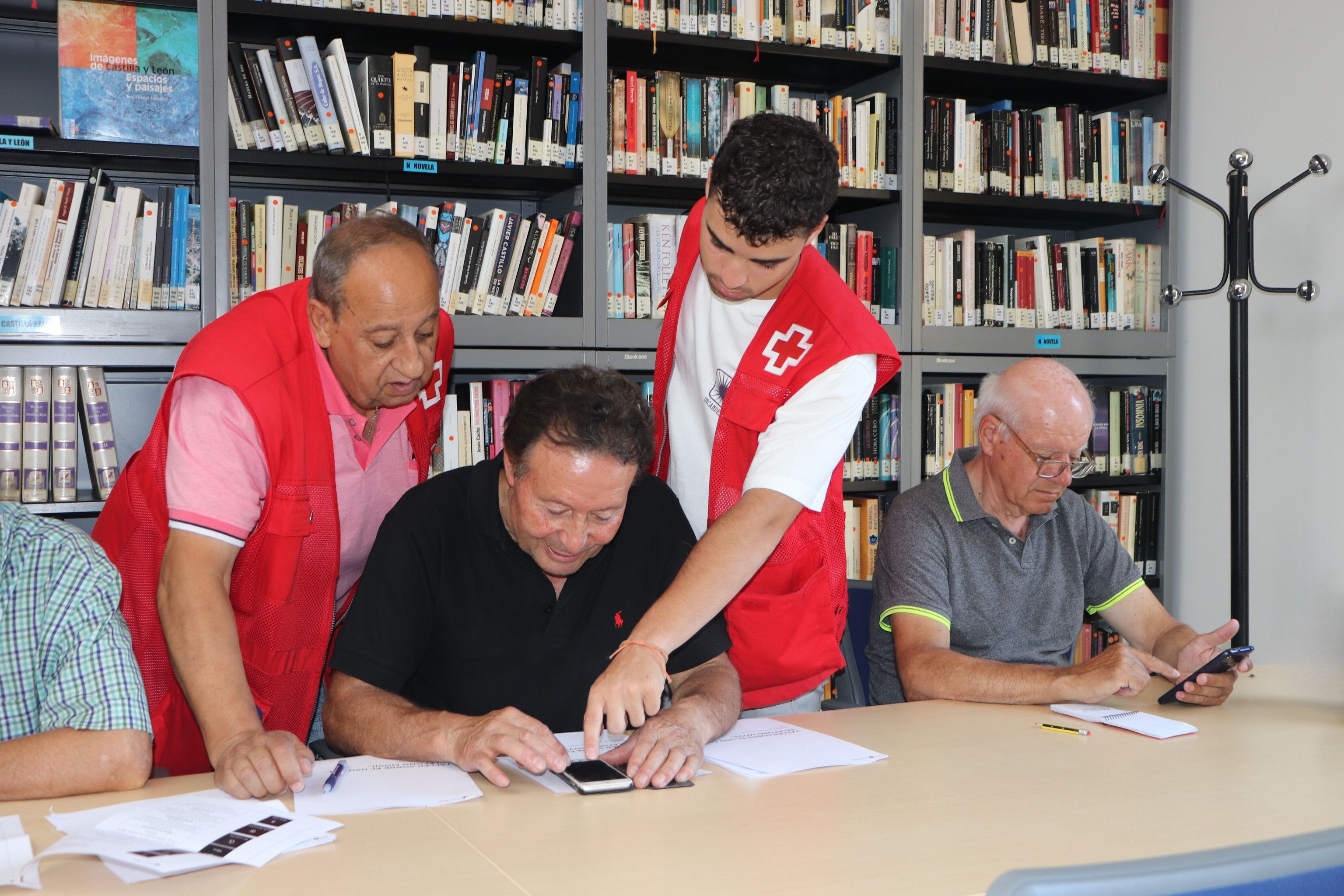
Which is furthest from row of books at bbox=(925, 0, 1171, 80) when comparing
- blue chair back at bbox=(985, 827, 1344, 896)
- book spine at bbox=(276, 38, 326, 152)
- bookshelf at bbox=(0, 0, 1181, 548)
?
blue chair back at bbox=(985, 827, 1344, 896)

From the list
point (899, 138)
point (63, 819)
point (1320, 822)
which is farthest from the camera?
point (899, 138)

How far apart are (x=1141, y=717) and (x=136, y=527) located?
1.74 meters

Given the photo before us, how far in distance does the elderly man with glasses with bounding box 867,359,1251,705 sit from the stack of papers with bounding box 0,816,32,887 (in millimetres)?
1474

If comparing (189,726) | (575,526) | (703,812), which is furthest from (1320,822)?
(189,726)

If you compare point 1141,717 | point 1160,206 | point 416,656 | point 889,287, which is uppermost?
point 1160,206

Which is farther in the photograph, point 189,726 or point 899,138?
point 899,138

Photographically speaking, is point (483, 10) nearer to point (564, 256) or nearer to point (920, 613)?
point (564, 256)

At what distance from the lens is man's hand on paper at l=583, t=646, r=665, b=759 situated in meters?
1.53

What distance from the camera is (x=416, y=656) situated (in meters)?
1.79

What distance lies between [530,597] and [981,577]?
1.01 metres

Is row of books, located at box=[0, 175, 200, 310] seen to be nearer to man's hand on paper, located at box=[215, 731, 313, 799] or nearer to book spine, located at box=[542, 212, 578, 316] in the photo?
book spine, located at box=[542, 212, 578, 316]

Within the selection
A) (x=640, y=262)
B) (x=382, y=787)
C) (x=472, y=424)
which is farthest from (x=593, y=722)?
(x=640, y=262)

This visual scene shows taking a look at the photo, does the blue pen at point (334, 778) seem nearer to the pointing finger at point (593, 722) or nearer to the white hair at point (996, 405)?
the pointing finger at point (593, 722)

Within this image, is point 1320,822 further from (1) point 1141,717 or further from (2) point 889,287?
(2) point 889,287
